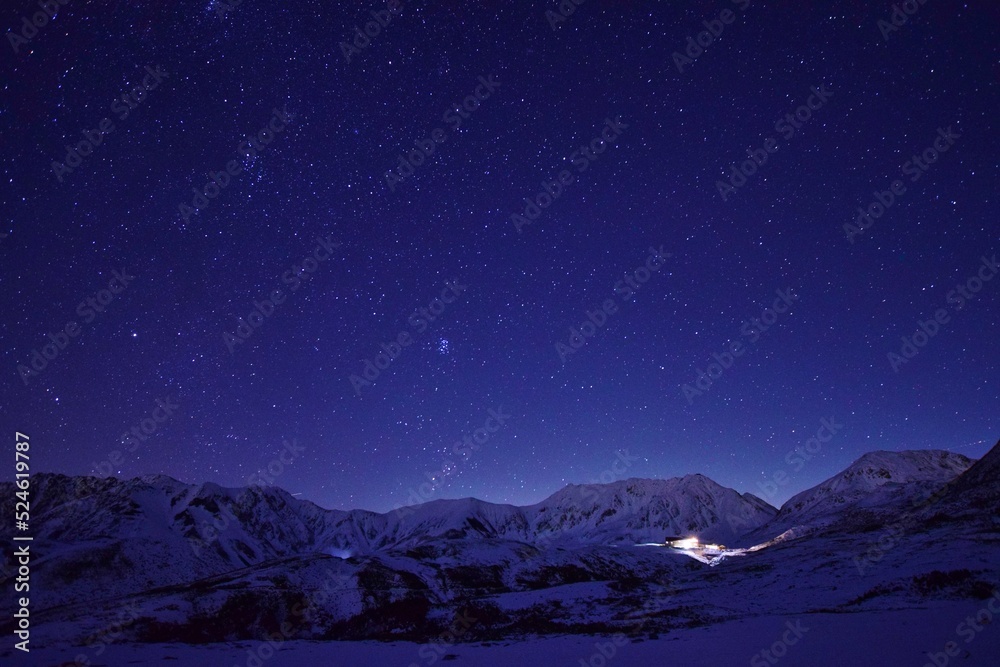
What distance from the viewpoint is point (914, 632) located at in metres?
17.3

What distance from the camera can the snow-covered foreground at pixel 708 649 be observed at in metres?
15.5

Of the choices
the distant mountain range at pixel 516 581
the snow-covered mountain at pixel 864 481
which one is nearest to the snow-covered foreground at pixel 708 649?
the distant mountain range at pixel 516 581

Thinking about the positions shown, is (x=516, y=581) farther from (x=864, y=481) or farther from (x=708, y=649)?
(x=864, y=481)

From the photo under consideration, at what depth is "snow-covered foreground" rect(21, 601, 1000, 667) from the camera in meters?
15.5

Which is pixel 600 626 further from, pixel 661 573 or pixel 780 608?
pixel 661 573

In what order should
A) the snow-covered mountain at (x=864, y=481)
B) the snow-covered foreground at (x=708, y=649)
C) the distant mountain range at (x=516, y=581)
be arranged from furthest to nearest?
1. the snow-covered mountain at (x=864, y=481)
2. the distant mountain range at (x=516, y=581)
3. the snow-covered foreground at (x=708, y=649)

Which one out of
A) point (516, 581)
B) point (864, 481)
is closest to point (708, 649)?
point (516, 581)

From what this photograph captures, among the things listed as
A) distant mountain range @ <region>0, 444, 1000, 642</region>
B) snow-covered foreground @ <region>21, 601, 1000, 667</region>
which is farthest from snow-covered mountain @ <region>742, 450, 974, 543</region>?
snow-covered foreground @ <region>21, 601, 1000, 667</region>

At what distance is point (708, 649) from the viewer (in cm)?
1864

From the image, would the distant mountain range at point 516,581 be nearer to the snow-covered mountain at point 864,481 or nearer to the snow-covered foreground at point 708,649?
the snow-covered foreground at point 708,649

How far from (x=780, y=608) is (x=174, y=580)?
111490mm

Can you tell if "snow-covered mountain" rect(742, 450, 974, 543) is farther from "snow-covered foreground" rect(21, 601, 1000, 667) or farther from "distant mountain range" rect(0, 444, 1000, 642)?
"snow-covered foreground" rect(21, 601, 1000, 667)

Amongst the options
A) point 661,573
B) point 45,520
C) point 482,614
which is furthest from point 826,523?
point 45,520

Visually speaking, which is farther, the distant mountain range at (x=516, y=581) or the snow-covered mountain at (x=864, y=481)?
the snow-covered mountain at (x=864, y=481)
